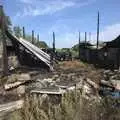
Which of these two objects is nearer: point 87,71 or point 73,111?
point 73,111

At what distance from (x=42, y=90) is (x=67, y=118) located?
20.9 ft

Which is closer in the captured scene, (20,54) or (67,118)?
(67,118)

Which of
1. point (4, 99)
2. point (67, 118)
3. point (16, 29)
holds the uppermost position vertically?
point (16, 29)

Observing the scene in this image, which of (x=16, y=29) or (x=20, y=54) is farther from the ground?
(x=16, y=29)

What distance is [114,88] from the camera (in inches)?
558

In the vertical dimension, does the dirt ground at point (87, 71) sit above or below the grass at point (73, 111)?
below

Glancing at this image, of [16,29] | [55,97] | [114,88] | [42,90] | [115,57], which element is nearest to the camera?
[55,97]

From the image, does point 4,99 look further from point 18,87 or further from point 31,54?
point 31,54

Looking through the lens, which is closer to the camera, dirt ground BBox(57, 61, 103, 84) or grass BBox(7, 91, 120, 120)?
grass BBox(7, 91, 120, 120)

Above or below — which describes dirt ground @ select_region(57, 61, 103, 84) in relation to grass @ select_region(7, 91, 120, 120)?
below

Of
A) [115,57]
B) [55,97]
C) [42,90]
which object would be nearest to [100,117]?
[55,97]

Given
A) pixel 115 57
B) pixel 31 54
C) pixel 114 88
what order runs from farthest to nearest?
1. pixel 115 57
2. pixel 31 54
3. pixel 114 88

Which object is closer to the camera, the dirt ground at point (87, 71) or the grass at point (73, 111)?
the grass at point (73, 111)

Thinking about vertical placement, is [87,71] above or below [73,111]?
below
